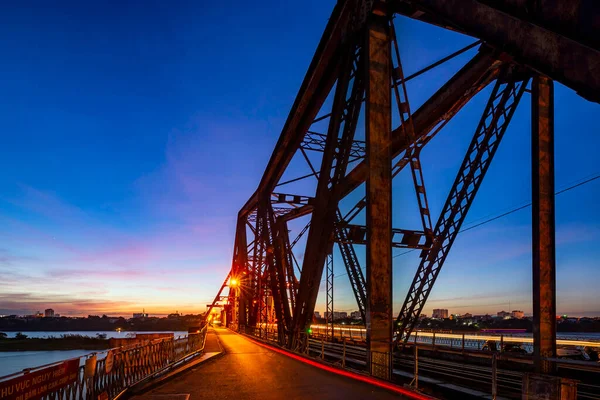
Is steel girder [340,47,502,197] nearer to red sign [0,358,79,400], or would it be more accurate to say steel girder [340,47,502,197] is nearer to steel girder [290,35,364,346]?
steel girder [290,35,364,346]

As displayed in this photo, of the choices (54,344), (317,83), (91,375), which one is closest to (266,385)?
(91,375)

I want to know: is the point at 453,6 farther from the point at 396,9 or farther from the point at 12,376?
the point at 12,376

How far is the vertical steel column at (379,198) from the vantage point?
33.6 ft

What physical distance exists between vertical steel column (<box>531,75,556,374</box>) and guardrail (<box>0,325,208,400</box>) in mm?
8904

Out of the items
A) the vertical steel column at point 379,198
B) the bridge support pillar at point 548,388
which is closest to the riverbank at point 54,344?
the vertical steel column at point 379,198

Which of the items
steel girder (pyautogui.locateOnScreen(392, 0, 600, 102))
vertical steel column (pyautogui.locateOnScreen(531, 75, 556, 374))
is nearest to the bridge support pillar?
vertical steel column (pyautogui.locateOnScreen(531, 75, 556, 374))

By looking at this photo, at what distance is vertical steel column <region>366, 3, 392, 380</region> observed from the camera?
Answer: 33.6 ft

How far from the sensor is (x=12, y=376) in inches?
224

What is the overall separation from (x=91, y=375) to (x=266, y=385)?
3.84m

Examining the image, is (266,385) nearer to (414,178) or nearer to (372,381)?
(372,381)

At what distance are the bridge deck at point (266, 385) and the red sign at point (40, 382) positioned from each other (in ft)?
8.09

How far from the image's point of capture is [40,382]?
20.8 feet

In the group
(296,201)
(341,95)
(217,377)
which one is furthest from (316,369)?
(296,201)

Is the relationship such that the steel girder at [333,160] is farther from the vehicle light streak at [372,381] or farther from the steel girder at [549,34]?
the steel girder at [549,34]
